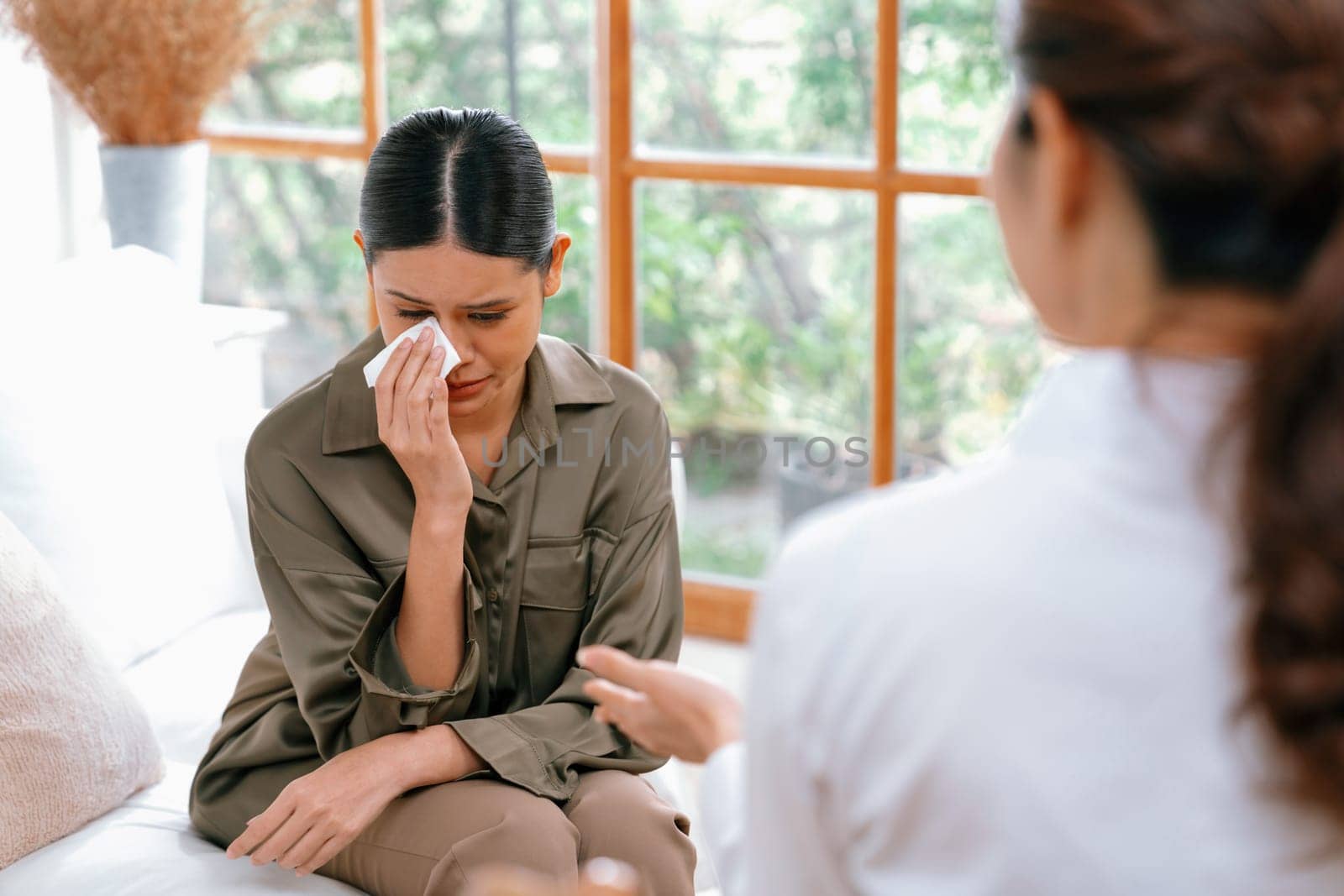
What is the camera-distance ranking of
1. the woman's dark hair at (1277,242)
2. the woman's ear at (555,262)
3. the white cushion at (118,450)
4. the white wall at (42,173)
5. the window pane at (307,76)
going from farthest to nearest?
the window pane at (307,76) → the white wall at (42,173) → the white cushion at (118,450) → the woman's ear at (555,262) → the woman's dark hair at (1277,242)

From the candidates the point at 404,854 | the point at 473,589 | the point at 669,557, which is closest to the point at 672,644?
the point at 669,557

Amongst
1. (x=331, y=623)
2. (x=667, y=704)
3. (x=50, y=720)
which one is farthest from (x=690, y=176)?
(x=667, y=704)

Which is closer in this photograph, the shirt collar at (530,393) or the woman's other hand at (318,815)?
the woman's other hand at (318,815)

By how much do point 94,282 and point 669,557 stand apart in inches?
40.6

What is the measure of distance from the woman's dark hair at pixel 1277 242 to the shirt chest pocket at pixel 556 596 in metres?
1.08

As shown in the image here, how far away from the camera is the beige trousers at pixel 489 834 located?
1.50m

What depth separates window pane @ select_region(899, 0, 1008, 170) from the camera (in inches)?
110

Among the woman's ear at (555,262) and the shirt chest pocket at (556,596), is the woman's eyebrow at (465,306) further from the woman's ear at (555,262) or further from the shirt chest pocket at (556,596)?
the shirt chest pocket at (556,596)

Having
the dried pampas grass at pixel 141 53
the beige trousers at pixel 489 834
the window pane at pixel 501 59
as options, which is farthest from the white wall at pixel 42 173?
the beige trousers at pixel 489 834

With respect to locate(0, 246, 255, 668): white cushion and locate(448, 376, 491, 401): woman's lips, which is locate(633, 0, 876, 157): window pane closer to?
locate(0, 246, 255, 668): white cushion

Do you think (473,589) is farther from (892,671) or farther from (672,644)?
(892,671)

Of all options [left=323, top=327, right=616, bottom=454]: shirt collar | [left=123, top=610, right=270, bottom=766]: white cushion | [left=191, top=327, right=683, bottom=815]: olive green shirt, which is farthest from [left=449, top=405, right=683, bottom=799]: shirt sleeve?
[left=123, top=610, right=270, bottom=766]: white cushion

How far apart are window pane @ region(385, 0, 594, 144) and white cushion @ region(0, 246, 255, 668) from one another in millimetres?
1175

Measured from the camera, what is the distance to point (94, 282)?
2174mm
